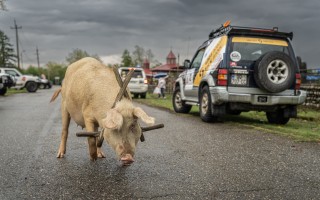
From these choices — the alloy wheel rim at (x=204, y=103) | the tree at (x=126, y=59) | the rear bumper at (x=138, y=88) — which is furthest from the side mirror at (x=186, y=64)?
the tree at (x=126, y=59)

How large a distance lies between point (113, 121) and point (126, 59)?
81.8 m

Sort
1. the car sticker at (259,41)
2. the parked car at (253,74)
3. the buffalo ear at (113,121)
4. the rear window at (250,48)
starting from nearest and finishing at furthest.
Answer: the buffalo ear at (113,121) → the parked car at (253,74) → the rear window at (250,48) → the car sticker at (259,41)

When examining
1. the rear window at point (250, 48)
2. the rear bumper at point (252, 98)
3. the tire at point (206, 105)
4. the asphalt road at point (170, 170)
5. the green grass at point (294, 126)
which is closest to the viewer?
the asphalt road at point (170, 170)

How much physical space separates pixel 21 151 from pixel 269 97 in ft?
19.9

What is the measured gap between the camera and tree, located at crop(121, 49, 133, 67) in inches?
3290

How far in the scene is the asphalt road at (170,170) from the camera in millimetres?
3953

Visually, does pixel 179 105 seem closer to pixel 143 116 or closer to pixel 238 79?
pixel 238 79

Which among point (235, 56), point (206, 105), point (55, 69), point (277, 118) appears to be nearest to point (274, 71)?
point (235, 56)

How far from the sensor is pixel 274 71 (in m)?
9.38

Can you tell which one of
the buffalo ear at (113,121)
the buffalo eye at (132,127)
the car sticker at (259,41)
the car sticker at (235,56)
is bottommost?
the buffalo eye at (132,127)

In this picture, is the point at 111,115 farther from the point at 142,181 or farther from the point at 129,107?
the point at 142,181

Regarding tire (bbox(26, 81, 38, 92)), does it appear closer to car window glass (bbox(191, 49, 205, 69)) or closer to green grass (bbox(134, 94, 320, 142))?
car window glass (bbox(191, 49, 205, 69))

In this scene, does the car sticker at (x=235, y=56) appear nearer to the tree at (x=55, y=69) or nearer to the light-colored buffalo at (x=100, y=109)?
the light-colored buffalo at (x=100, y=109)

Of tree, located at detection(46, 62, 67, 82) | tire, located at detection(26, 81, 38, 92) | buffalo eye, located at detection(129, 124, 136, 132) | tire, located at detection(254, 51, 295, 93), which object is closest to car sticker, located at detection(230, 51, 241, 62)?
tire, located at detection(254, 51, 295, 93)
